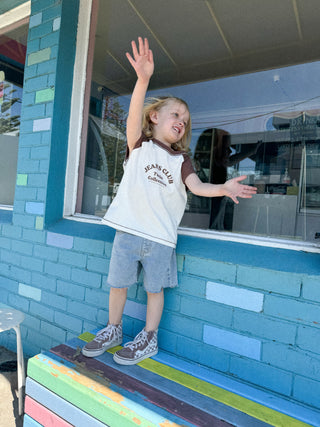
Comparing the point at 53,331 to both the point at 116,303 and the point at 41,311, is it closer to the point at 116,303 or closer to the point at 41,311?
the point at 41,311

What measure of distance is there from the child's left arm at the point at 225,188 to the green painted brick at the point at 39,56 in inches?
62.0

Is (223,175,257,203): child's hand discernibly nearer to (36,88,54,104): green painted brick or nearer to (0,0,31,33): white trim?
(36,88,54,104): green painted brick

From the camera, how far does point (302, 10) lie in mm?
2943

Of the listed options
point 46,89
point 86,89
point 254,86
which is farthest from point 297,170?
point 46,89

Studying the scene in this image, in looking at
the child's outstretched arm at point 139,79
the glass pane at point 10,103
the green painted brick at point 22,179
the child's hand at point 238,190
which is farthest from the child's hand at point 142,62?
the glass pane at point 10,103

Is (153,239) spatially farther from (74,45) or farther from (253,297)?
(74,45)

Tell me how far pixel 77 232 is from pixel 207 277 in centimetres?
97

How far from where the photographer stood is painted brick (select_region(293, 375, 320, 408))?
1.29 metres

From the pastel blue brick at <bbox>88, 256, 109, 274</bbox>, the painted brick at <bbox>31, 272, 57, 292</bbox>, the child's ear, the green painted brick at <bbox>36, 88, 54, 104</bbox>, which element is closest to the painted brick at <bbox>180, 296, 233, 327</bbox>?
the pastel blue brick at <bbox>88, 256, 109, 274</bbox>

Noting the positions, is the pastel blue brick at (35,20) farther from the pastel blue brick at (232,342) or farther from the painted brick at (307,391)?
the painted brick at (307,391)

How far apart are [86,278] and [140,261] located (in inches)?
25.2

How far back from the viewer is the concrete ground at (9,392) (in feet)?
5.74

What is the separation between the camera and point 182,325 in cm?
163

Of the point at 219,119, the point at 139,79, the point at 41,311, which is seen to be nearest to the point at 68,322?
the point at 41,311
